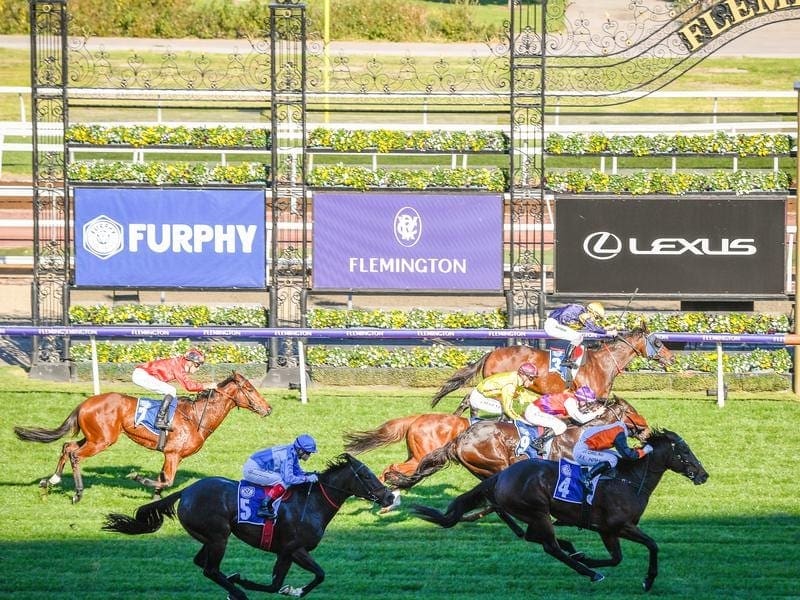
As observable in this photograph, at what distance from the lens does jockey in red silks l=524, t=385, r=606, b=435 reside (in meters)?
12.5

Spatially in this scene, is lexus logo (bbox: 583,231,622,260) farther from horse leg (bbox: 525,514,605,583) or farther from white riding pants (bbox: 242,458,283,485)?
white riding pants (bbox: 242,458,283,485)

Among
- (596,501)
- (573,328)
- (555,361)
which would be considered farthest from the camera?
(573,328)

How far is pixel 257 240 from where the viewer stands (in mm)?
18469

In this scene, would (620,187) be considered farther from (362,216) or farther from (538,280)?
(362,216)

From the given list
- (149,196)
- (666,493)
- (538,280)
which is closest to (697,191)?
(538,280)

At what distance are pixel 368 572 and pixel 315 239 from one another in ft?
26.5

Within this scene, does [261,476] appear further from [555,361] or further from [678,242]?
[678,242]

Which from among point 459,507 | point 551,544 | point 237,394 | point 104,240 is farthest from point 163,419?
point 104,240

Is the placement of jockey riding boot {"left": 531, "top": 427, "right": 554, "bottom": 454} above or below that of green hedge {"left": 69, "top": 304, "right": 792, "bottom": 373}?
below

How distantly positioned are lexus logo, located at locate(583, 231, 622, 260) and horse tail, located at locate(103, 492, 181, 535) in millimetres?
9207

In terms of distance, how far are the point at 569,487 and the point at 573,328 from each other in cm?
516

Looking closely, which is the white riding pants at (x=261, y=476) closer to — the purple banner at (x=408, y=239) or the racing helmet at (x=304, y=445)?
the racing helmet at (x=304, y=445)

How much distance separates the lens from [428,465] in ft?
39.8

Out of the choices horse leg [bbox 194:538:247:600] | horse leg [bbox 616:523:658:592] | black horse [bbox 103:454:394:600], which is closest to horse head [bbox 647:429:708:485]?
horse leg [bbox 616:523:658:592]
